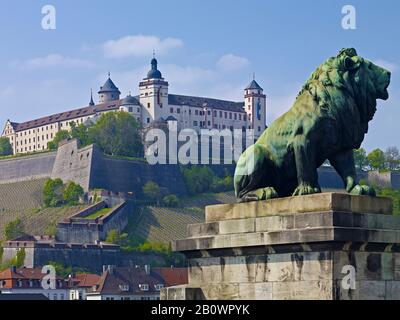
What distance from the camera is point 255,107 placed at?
173m

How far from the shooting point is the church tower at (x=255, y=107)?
171 meters

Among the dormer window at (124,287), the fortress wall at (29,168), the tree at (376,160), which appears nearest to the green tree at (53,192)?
the fortress wall at (29,168)

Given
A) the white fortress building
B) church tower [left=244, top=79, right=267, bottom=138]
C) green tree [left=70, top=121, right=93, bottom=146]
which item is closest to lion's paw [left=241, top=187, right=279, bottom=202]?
green tree [left=70, top=121, right=93, bottom=146]

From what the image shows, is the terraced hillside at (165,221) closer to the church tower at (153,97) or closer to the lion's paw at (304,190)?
the church tower at (153,97)

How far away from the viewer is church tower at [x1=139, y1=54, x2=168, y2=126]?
162000 millimetres

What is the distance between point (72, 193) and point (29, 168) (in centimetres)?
1463

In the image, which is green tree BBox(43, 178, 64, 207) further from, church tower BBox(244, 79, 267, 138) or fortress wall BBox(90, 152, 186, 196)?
church tower BBox(244, 79, 267, 138)

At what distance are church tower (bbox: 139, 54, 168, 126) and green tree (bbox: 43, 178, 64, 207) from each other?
26.3m

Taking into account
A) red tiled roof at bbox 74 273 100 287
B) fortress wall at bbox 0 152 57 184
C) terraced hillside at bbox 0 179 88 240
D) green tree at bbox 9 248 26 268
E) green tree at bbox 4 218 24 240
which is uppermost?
fortress wall at bbox 0 152 57 184

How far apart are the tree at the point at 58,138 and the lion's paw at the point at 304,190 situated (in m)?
141

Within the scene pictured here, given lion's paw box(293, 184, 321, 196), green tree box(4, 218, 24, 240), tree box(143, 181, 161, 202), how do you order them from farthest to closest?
tree box(143, 181, 161, 202) → green tree box(4, 218, 24, 240) → lion's paw box(293, 184, 321, 196)

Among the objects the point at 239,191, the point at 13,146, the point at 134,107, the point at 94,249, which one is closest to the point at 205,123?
the point at 134,107

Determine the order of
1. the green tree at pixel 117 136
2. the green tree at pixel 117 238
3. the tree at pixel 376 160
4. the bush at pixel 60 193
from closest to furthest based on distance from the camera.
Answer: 1. the green tree at pixel 117 238
2. the bush at pixel 60 193
3. the green tree at pixel 117 136
4. the tree at pixel 376 160

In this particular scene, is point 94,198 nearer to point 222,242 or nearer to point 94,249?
point 94,249
